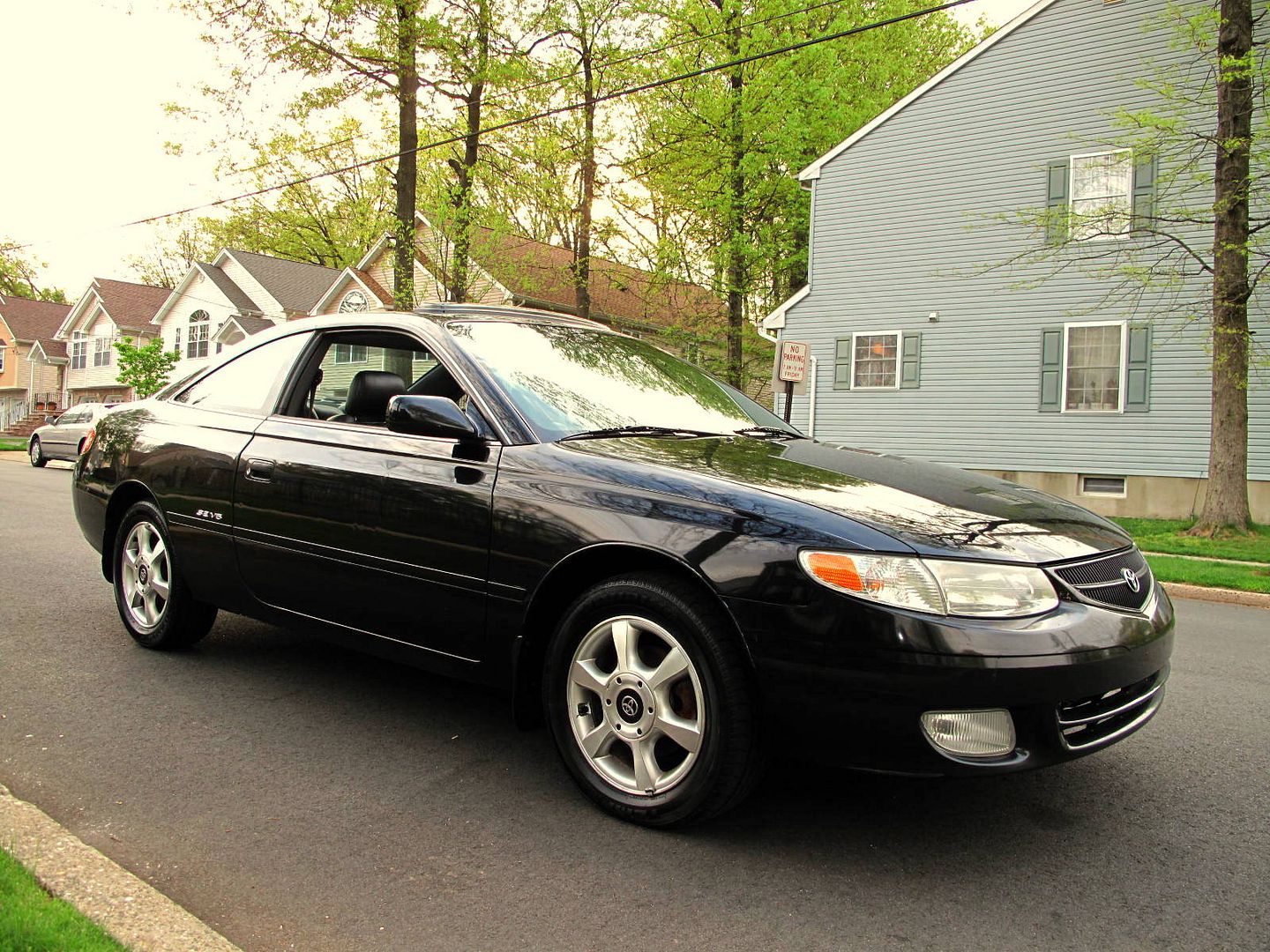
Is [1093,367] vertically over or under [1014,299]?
under

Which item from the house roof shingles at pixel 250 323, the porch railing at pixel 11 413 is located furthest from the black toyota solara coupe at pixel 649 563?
the porch railing at pixel 11 413

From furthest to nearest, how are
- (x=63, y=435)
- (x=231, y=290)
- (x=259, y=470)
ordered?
1. (x=231, y=290)
2. (x=63, y=435)
3. (x=259, y=470)

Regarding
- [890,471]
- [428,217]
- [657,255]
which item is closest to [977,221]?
[657,255]

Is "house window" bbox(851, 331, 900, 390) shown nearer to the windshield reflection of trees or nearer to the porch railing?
the windshield reflection of trees

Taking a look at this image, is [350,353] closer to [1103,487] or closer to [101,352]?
[1103,487]

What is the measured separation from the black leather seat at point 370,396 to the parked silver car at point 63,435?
21.6 metres

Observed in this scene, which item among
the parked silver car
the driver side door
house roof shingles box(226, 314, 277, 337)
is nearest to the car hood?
the driver side door

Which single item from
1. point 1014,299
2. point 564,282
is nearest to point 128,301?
point 564,282

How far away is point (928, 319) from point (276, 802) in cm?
1746

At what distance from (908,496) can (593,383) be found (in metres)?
1.34

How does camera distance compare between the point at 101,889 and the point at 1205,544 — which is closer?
the point at 101,889

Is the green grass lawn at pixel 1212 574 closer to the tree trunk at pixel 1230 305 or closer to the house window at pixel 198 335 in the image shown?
the tree trunk at pixel 1230 305

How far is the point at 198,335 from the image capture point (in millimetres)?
43531

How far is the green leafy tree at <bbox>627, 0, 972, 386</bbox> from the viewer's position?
22.5m
